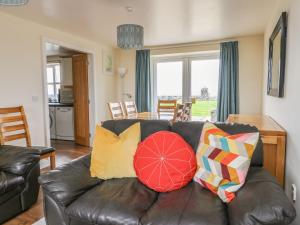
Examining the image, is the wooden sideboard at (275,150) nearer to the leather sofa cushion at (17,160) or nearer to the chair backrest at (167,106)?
the leather sofa cushion at (17,160)

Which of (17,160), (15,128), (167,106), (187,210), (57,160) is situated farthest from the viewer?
(167,106)

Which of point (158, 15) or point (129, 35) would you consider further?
point (158, 15)

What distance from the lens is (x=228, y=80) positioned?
453cm

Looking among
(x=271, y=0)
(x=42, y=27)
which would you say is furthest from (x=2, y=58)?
(x=271, y=0)

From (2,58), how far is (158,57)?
3259 mm

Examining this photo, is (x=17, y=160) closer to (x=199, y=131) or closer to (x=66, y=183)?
(x=66, y=183)

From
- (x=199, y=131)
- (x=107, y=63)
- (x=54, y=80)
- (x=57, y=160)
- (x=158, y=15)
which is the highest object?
(x=158, y=15)

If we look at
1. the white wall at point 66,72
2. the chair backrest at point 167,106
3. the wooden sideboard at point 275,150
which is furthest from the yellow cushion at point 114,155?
the white wall at point 66,72

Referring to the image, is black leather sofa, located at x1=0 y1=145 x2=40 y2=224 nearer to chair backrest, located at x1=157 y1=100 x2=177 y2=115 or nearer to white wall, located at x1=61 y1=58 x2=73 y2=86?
chair backrest, located at x1=157 y1=100 x2=177 y2=115

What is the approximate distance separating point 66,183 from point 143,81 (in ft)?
13.1

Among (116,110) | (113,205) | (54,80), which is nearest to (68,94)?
(54,80)

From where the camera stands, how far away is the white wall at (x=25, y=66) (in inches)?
120

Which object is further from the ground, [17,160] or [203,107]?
[203,107]

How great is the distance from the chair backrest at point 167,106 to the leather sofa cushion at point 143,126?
92.1 inches
